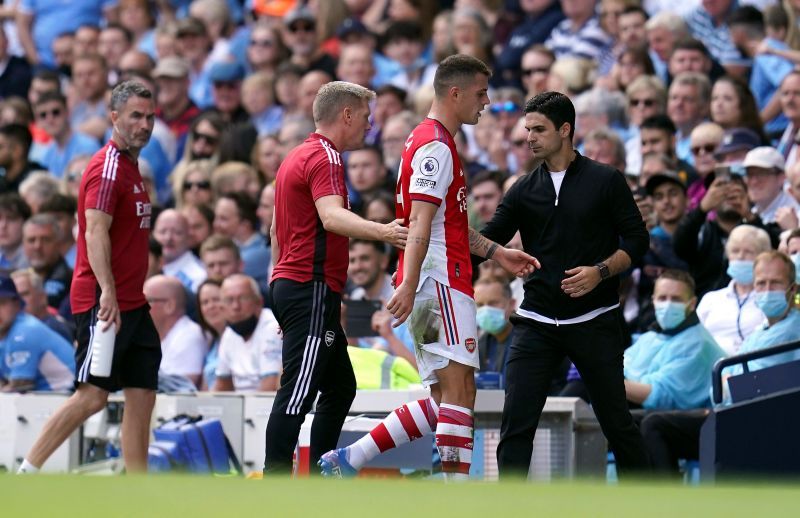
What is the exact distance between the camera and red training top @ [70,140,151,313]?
965 cm

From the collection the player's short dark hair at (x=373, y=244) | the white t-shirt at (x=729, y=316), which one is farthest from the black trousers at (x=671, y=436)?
the player's short dark hair at (x=373, y=244)

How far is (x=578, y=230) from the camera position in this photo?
28.3 ft

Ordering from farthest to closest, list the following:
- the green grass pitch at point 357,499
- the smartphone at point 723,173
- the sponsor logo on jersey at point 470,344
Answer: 1. the smartphone at point 723,173
2. the sponsor logo on jersey at point 470,344
3. the green grass pitch at point 357,499

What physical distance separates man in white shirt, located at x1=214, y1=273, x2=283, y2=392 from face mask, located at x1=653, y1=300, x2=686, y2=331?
326 centimetres

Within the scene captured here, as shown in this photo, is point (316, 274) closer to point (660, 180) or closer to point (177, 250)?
point (660, 180)

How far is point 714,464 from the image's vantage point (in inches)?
347

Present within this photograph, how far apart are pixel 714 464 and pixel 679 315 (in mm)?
2651

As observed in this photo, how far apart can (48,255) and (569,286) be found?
800cm

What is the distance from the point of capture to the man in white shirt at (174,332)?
1381 centimetres

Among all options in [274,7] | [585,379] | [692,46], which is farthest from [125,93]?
[274,7]

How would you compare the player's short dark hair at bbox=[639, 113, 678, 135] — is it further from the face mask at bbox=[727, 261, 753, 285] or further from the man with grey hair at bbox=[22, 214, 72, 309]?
the man with grey hair at bbox=[22, 214, 72, 309]

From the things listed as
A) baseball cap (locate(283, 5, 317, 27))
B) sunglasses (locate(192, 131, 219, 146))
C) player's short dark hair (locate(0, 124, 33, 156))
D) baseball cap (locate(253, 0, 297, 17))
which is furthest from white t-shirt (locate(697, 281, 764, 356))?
baseball cap (locate(253, 0, 297, 17))

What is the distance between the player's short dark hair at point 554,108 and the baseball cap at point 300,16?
9.94 metres

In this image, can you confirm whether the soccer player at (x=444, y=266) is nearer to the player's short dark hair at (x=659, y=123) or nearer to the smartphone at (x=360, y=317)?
the smartphone at (x=360, y=317)
